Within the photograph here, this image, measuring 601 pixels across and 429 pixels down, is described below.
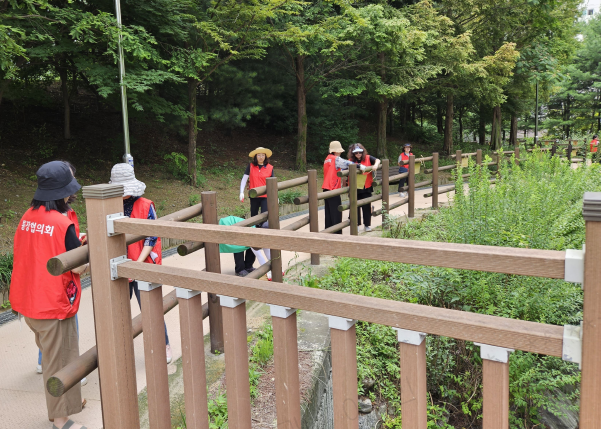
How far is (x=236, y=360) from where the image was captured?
169cm

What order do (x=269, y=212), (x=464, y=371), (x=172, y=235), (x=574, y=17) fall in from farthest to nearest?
(x=574, y=17) → (x=269, y=212) → (x=464, y=371) → (x=172, y=235)

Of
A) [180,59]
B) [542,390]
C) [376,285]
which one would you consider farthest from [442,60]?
[542,390]

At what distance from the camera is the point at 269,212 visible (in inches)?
184

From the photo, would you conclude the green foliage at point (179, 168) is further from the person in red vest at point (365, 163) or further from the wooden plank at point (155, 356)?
the wooden plank at point (155, 356)

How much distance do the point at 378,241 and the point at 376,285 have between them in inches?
150

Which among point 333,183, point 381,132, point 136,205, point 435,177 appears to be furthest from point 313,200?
point 381,132

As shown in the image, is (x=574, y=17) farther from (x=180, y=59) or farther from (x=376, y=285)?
(x=376, y=285)

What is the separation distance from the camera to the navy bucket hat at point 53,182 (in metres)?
3.01

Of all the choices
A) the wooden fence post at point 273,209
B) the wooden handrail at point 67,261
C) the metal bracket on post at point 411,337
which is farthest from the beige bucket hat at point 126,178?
the metal bracket on post at point 411,337

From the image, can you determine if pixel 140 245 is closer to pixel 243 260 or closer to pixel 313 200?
pixel 243 260

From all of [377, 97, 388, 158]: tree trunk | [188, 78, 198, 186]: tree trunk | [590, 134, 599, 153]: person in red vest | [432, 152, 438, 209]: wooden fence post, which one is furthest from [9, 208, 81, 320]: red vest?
[377, 97, 388, 158]: tree trunk

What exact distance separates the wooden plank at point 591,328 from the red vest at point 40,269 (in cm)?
277

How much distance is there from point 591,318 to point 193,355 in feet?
4.13

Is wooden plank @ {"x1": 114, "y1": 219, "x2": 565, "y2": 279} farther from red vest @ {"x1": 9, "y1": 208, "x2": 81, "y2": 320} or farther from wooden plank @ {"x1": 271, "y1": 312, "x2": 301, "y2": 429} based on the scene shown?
red vest @ {"x1": 9, "y1": 208, "x2": 81, "y2": 320}
